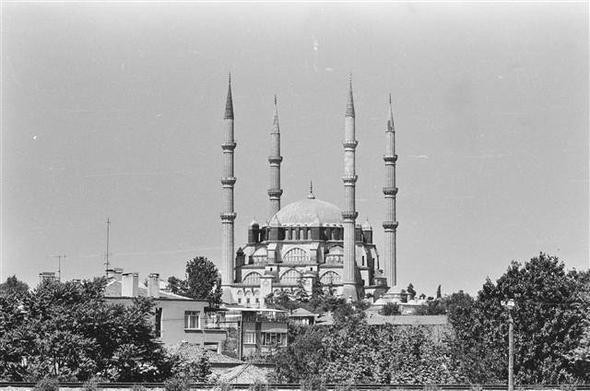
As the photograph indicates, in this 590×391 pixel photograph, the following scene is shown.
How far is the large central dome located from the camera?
144m

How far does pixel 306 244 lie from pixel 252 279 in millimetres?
7617

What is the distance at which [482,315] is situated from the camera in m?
46.3

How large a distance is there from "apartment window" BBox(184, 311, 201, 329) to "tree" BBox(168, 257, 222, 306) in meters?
57.0

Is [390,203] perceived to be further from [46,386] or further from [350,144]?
[46,386]

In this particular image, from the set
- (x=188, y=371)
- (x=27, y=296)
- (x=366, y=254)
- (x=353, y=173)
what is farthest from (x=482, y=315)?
(x=366, y=254)

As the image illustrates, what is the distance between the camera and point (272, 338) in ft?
246

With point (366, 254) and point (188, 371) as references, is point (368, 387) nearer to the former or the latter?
point (188, 371)

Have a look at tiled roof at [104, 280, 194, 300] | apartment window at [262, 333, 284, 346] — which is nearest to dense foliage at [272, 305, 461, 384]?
tiled roof at [104, 280, 194, 300]

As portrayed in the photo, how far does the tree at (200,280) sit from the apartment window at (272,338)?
138ft

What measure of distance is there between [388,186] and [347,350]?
7868 cm

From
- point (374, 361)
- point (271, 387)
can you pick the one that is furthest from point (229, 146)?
point (271, 387)

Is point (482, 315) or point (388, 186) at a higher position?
point (388, 186)

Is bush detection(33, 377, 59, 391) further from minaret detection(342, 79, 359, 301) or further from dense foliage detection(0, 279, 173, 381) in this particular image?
minaret detection(342, 79, 359, 301)

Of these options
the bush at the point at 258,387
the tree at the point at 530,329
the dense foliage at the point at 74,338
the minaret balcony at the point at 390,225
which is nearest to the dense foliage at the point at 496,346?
the tree at the point at 530,329
